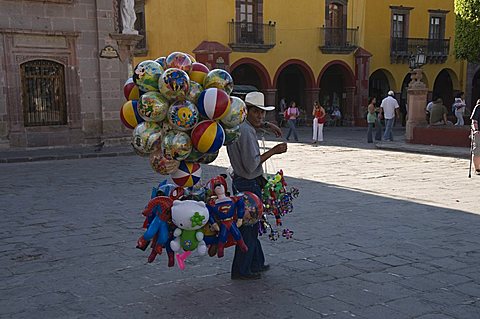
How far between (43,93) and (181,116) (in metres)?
13.5

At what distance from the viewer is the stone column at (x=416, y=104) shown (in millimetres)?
17466

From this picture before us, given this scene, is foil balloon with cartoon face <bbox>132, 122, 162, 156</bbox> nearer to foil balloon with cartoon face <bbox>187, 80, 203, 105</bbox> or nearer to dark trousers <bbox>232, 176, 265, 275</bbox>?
foil balloon with cartoon face <bbox>187, 80, 203, 105</bbox>

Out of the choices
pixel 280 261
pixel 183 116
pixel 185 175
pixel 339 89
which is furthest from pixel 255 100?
pixel 339 89

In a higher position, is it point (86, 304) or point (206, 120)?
point (206, 120)

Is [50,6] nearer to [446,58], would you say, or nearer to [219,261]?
[219,261]

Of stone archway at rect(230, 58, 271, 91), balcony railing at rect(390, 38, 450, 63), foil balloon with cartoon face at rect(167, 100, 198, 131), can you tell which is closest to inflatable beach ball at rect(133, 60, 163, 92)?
foil balloon with cartoon face at rect(167, 100, 198, 131)

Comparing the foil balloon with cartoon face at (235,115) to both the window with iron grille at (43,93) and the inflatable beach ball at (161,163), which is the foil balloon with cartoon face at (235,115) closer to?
the inflatable beach ball at (161,163)

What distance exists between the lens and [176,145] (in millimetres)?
4109

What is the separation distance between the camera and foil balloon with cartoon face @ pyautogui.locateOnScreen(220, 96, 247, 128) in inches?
169

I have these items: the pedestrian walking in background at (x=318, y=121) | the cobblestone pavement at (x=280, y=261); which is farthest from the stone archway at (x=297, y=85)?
the cobblestone pavement at (x=280, y=261)

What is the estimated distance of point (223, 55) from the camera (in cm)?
2559

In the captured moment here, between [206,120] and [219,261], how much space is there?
1.85 m

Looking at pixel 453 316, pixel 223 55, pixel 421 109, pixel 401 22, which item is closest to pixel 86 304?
pixel 453 316

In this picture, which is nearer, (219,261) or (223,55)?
(219,261)
